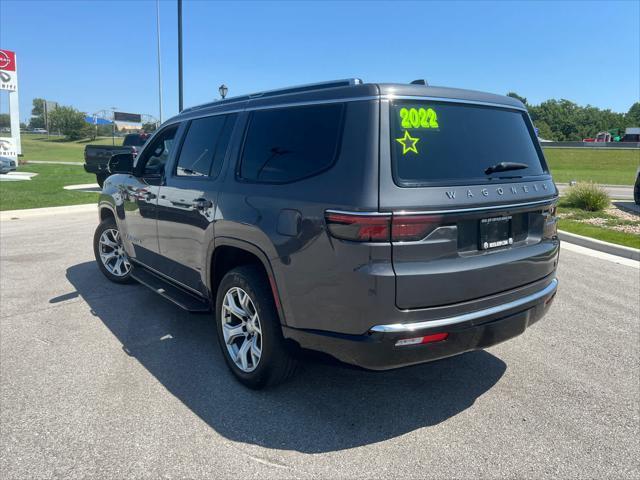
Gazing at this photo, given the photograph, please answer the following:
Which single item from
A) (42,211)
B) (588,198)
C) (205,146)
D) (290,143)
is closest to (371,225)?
(290,143)

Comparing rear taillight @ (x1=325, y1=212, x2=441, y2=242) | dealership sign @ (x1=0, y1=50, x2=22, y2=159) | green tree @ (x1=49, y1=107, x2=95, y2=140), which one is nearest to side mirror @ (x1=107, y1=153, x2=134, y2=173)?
rear taillight @ (x1=325, y1=212, x2=441, y2=242)

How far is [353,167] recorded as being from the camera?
263 cm

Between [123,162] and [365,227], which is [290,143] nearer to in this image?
[365,227]

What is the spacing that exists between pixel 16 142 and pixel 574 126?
5265 inches

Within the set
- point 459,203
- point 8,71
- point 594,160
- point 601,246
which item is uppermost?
point 8,71

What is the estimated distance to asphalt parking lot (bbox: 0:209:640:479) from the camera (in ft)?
8.73

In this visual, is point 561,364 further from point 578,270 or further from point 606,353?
point 578,270

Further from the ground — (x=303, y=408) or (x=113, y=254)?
(x=113, y=254)

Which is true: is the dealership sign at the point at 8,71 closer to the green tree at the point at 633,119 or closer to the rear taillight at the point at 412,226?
the rear taillight at the point at 412,226

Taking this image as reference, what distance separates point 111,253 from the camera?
20.1 ft

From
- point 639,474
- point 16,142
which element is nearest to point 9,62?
point 16,142

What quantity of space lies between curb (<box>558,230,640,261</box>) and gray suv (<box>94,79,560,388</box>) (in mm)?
5517

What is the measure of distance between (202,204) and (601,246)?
7.47 meters

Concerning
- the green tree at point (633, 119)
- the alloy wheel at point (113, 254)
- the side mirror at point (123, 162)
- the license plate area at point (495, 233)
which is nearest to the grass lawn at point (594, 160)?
the alloy wheel at point (113, 254)
